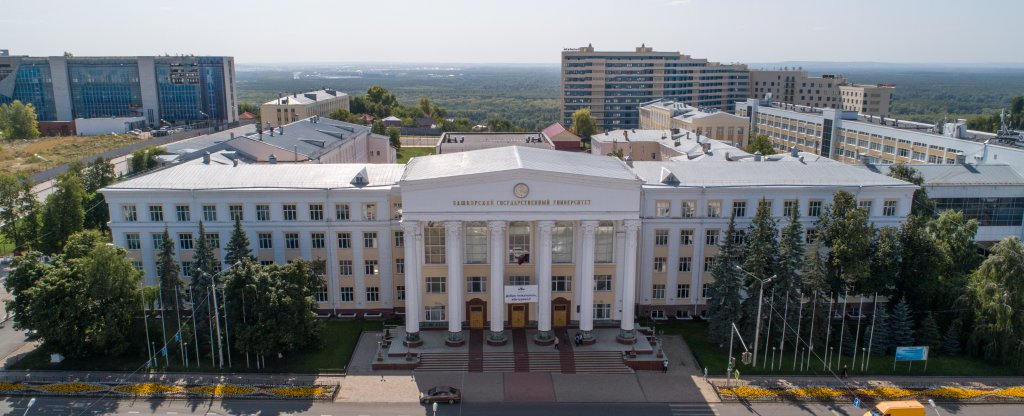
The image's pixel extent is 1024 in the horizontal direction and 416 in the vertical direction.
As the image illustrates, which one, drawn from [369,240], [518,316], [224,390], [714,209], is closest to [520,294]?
[518,316]

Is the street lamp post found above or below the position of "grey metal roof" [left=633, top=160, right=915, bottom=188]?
below

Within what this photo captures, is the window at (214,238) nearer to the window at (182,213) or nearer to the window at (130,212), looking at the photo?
the window at (182,213)

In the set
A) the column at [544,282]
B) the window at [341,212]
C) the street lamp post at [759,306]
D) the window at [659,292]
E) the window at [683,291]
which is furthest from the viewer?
the window at [683,291]

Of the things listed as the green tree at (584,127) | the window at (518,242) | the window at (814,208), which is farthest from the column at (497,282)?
the green tree at (584,127)

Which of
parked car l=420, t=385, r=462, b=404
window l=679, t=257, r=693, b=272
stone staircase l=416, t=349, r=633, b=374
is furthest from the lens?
Result: window l=679, t=257, r=693, b=272

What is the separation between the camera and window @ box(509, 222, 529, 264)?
55031mm

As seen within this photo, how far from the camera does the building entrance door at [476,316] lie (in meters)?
56.2

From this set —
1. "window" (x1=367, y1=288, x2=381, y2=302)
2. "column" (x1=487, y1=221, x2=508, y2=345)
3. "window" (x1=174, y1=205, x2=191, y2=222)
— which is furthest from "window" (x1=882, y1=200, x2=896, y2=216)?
"window" (x1=174, y1=205, x2=191, y2=222)

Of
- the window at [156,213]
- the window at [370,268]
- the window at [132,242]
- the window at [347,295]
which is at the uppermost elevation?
the window at [156,213]

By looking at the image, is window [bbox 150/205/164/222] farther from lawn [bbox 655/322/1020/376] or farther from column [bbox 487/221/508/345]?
lawn [bbox 655/322/1020/376]

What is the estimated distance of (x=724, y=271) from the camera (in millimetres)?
51812

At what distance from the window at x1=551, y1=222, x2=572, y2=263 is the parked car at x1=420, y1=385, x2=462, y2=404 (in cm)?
1441

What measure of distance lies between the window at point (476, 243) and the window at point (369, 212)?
27.2 feet

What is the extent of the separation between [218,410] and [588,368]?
82.1ft
